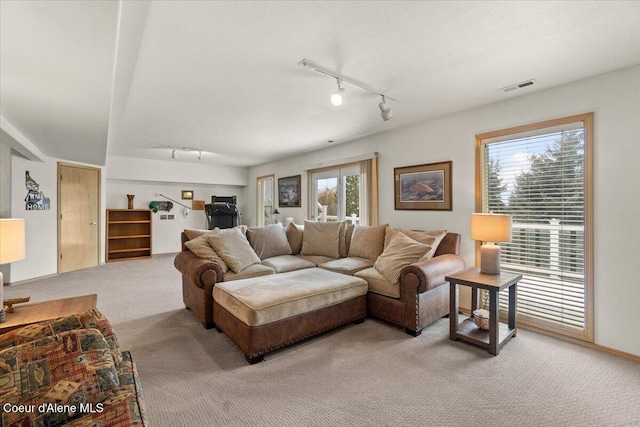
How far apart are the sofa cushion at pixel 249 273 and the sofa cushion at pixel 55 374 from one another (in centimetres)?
192

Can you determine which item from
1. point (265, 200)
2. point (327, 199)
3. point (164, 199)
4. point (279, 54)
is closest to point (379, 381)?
point (279, 54)

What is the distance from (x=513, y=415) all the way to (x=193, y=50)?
3153 mm

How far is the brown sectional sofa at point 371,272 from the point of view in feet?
9.01

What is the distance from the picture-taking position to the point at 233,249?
3371mm

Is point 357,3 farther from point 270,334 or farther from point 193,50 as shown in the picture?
point 270,334

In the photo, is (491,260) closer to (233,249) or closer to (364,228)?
(364,228)

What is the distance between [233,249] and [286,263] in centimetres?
74

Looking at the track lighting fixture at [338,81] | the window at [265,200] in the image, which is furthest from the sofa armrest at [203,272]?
the window at [265,200]

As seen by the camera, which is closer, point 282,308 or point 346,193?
point 282,308

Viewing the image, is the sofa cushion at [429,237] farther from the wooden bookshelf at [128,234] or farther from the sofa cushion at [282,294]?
the wooden bookshelf at [128,234]

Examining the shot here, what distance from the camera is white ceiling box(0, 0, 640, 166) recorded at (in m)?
1.62

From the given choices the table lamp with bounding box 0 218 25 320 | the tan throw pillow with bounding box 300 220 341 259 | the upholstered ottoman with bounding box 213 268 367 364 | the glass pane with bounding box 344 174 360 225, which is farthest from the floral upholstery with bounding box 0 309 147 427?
the glass pane with bounding box 344 174 360 225

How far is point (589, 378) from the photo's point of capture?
Answer: 6.74 feet

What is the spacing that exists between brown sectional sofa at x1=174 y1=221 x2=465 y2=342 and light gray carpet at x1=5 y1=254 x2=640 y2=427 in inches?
7.4
